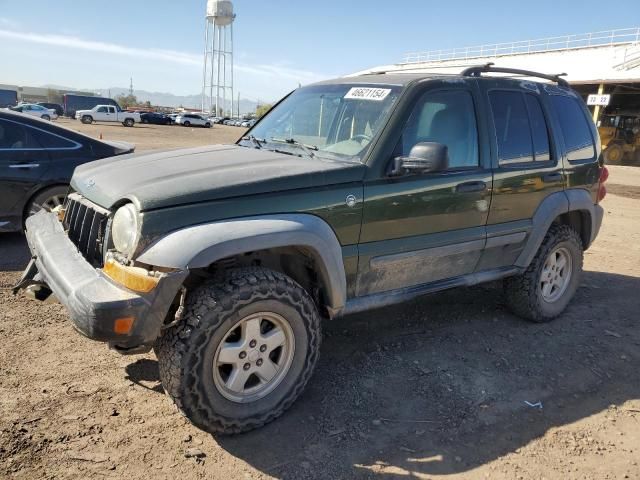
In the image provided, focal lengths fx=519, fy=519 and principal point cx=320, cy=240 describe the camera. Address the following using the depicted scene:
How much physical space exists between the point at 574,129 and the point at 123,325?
426cm

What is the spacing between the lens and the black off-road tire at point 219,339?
2.69 m

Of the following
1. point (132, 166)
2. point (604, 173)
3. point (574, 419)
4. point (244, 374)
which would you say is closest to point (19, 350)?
point (132, 166)

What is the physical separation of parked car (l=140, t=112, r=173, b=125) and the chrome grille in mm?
55129

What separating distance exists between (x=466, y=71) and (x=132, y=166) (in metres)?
2.57

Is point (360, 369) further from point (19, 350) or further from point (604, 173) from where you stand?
point (604, 173)

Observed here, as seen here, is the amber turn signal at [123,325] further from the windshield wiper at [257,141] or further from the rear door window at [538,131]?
the rear door window at [538,131]

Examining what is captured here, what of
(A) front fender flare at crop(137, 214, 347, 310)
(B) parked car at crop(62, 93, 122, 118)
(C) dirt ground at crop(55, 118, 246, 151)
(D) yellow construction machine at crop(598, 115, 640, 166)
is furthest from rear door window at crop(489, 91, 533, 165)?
(B) parked car at crop(62, 93, 122, 118)

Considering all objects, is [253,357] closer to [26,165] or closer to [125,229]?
[125,229]

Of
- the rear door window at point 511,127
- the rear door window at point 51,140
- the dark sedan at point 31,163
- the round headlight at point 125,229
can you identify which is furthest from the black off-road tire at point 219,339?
the rear door window at point 51,140

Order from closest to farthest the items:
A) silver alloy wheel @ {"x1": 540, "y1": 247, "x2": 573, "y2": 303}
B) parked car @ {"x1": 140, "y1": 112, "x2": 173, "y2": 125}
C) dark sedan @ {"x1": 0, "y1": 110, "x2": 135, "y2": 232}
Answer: silver alloy wheel @ {"x1": 540, "y1": 247, "x2": 573, "y2": 303} → dark sedan @ {"x1": 0, "y1": 110, "x2": 135, "y2": 232} → parked car @ {"x1": 140, "y1": 112, "x2": 173, "y2": 125}

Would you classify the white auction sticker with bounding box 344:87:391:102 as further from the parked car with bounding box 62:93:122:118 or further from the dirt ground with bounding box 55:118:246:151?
the parked car with bounding box 62:93:122:118

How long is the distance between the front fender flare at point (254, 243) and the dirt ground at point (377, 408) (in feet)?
2.56

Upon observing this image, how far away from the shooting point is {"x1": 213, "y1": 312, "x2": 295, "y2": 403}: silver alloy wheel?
286 cm

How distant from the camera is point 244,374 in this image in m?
2.93
